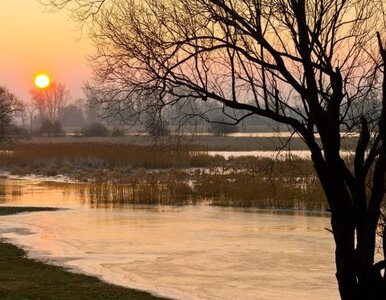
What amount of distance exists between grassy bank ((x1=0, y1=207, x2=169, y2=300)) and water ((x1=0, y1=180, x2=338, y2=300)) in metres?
0.68

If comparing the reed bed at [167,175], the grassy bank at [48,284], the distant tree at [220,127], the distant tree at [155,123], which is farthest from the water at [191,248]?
the distant tree at [155,123]

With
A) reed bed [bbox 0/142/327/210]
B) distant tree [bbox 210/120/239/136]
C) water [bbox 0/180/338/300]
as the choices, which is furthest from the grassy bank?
distant tree [bbox 210/120/239/136]

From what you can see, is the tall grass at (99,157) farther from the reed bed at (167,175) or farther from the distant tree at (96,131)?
the distant tree at (96,131)

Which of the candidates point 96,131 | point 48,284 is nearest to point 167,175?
point 48,284

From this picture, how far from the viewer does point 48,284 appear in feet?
44.9

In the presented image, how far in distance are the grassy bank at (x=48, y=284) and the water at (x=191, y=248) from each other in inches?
26.9

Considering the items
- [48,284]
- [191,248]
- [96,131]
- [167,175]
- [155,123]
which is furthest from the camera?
[96,131]

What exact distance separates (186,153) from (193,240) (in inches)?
1372

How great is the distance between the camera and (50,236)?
2188cm

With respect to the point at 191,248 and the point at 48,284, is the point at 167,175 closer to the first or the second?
the point at 191,248

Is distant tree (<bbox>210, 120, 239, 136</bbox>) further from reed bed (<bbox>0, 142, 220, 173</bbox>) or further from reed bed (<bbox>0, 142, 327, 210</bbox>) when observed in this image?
reed bed (<bbox>0, 142, 220, 173</bbox>)

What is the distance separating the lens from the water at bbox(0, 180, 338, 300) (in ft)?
46.9

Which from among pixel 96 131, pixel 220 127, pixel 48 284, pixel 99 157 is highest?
pixel 96 131

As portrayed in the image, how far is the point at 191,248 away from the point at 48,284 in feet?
20.0
